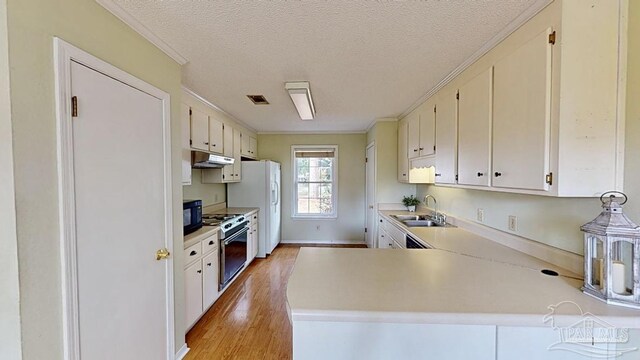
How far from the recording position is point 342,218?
5.55 m

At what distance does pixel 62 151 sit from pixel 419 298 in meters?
1.71

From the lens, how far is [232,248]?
3.38 m

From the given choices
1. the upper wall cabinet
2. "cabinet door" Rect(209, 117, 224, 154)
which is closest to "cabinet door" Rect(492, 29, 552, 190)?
the upper wall cabinet

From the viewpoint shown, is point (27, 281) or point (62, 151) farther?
point (62, 151)

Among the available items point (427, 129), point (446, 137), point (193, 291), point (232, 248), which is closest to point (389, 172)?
point (427, 129)

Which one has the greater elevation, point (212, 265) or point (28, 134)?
point (28, 134)

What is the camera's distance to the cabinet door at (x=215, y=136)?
334cm

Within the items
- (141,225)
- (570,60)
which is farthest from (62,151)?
(570,60)

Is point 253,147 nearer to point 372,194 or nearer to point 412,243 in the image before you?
point 372,194

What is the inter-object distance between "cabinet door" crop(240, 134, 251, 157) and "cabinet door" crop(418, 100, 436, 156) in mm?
2896

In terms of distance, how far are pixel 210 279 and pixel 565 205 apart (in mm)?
3057

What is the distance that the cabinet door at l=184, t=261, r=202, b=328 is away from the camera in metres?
2.34

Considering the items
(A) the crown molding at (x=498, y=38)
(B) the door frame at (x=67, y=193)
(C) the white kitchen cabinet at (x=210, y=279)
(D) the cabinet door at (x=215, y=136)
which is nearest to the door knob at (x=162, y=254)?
(B) the door frame at (x=67, y=193)

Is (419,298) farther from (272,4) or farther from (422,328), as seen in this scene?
(272,4)
